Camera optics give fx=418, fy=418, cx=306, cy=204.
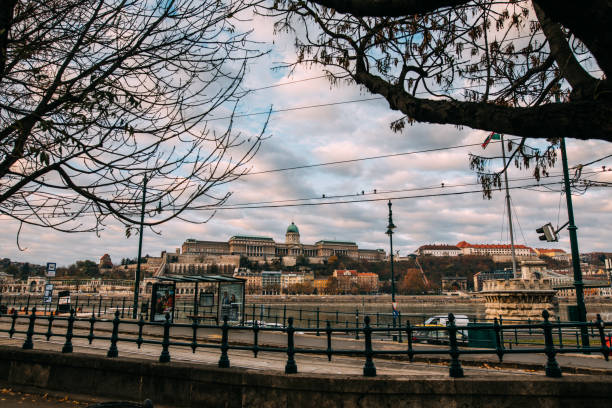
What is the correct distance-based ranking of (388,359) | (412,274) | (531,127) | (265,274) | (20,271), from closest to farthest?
(531,127) → (388,359) → (20,271) → (412,274) → (265,274)

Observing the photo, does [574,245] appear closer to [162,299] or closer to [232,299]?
[232,299]

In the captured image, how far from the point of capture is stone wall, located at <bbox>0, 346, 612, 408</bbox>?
551cm

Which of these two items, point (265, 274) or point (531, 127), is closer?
point (531, 127)

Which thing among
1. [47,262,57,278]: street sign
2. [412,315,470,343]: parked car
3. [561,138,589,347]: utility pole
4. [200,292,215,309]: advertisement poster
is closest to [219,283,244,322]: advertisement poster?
[200,292,215,309]: advertisement poster

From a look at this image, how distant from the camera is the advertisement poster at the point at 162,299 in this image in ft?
66.9

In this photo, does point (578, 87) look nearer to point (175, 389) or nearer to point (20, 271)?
point (175, 389)

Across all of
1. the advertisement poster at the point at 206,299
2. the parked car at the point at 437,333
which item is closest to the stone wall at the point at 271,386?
the parked car at the point at 437,333

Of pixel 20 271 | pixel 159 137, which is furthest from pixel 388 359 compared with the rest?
pixel 20 271

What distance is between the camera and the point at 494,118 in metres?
4.59

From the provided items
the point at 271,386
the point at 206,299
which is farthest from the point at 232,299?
the point at 271,386

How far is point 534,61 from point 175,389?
8021 mm

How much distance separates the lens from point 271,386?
6.54m

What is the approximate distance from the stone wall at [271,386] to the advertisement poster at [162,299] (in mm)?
11253

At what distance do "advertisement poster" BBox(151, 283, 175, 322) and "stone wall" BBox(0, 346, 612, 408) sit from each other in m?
11.3
